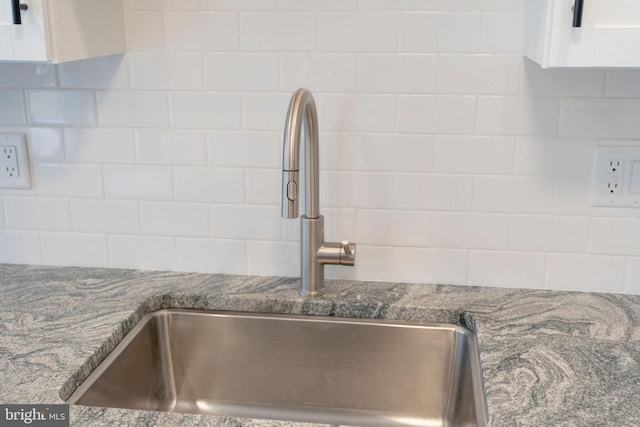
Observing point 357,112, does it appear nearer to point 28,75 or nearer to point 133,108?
point 133,108

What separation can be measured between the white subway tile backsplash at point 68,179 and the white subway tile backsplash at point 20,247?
0.11 m

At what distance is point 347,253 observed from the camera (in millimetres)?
1355

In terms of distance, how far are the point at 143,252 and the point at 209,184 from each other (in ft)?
0.75

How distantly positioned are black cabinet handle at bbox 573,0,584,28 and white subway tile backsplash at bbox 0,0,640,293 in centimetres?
29

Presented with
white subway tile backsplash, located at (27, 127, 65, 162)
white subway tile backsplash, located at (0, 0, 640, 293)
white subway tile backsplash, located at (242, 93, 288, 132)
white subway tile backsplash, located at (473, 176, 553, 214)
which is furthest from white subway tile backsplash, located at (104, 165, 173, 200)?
white subway tile backsplash, located at (473, 176, 553, 214)

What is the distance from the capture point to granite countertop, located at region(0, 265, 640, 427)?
1.03m

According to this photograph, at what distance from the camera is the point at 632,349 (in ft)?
3.96

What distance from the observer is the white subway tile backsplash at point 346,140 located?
1349 millimetres

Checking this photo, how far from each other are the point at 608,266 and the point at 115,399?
39.4 inches

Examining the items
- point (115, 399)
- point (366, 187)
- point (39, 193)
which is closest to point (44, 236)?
point (39, 193)

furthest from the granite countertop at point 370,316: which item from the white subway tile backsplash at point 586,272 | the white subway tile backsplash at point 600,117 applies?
the white subway tile backsplash at point 600,117

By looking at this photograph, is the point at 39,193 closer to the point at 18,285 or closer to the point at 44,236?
the point at 44,236

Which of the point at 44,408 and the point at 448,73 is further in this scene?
the point at 448,73

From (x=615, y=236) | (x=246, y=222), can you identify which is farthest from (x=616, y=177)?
(x=246, y=222)
